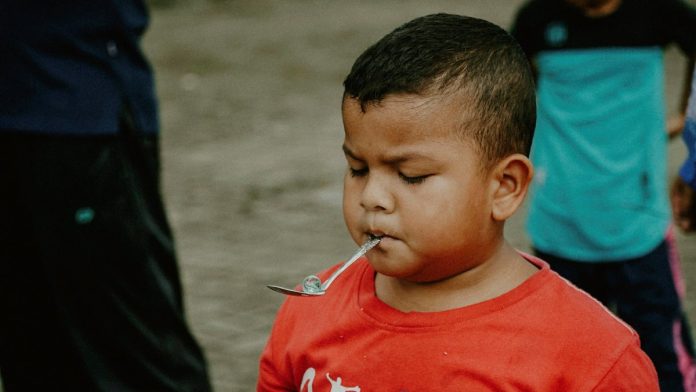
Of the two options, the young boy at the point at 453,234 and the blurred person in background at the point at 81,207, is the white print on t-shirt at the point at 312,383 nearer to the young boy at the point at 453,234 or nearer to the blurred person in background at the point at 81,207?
the young boy at the point at 453,234

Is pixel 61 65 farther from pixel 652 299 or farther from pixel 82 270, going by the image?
pixel 652 299

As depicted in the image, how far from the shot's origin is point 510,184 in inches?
65.9

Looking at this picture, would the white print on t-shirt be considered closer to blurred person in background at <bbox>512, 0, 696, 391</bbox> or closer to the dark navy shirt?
the dark navy shirt

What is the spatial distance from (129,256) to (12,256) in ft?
1.07

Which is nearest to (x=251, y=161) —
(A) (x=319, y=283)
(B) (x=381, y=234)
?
(A) (x=319, y=283)

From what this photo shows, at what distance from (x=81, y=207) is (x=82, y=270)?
181 millimetres

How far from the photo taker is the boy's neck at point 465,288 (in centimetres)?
169

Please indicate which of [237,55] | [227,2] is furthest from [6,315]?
[227,2]

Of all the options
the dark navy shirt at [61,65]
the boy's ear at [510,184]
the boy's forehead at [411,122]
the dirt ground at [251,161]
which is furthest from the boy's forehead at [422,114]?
the dark navy shirt at [61,65]

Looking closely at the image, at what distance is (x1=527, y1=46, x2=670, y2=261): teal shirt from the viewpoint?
9.70ft

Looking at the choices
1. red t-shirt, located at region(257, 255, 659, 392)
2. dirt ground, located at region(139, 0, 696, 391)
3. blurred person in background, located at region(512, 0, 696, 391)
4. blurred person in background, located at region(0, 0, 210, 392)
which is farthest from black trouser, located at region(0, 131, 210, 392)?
blurred person in background, located at region(512, 0, 696, 391)

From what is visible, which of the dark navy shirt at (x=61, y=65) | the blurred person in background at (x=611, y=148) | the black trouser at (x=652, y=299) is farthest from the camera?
the blurred person in background at (x=611, y=148)

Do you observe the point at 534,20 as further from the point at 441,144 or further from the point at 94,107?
the point at 441,144

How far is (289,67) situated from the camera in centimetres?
1023
